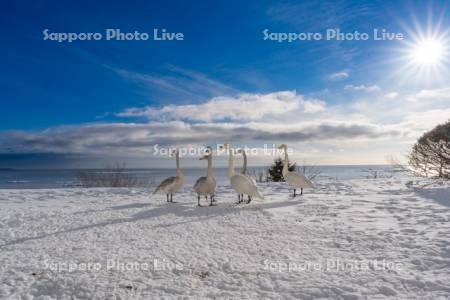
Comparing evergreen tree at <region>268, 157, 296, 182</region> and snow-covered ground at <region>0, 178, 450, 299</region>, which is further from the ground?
evergreen tree at <region>268, 157, 296, 182</region>

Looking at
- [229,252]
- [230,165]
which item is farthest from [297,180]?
[229,252]

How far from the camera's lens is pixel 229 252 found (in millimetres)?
5758

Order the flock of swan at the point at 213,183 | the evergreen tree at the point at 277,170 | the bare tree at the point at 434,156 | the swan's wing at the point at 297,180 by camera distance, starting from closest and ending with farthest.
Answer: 1. the flock of swan at the point at 213,183
2. the swan's wing at the point at 297,180
3. the bare tree at the point at 434,156
4. the evergreen tree at the point at 277,170

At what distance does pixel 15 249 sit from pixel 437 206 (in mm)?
9672

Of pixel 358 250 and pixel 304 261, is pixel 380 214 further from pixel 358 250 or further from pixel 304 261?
pixel 304 261

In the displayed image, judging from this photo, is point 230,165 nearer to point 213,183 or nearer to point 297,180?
point 213,183

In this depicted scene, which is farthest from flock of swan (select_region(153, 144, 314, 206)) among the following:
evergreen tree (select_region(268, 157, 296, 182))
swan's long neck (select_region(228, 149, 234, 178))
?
evergreen tree (select_region(268, 157, 296, 182))

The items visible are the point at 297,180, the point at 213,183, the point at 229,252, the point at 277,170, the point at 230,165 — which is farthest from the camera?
the point at 277,170

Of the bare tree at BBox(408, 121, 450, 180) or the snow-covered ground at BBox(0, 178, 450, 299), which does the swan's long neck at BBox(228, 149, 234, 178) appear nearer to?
the snow-covered ground at BBox(0, 178, 450, 299)

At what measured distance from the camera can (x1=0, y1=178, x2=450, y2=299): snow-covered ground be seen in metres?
4.43

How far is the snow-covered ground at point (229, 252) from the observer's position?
4434mm

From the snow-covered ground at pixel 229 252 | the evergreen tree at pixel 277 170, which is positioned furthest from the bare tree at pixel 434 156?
the evergreen tree at pixel 277 170

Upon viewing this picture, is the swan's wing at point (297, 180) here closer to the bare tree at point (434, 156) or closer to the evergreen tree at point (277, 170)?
the bare tree at point (434, 156)

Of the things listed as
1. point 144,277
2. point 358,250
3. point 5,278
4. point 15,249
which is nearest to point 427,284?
point 358,250
